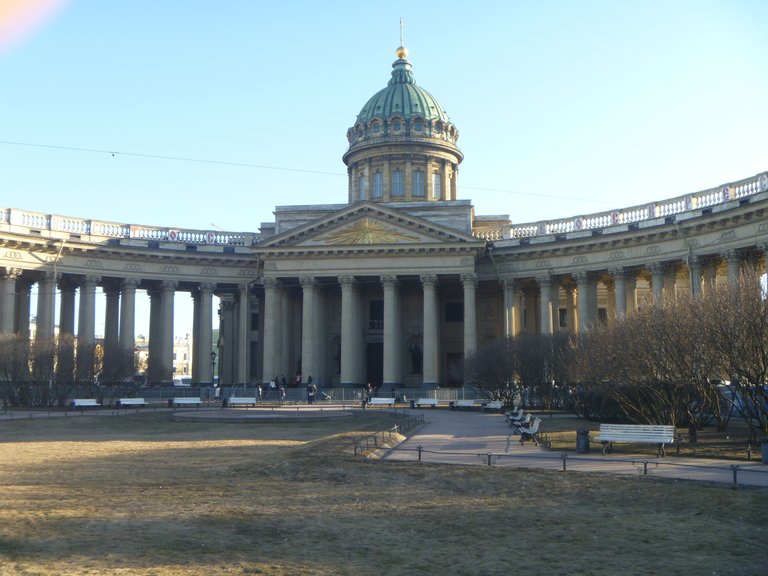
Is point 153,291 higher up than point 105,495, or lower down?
higher up

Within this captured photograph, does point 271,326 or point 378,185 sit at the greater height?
point 378,185

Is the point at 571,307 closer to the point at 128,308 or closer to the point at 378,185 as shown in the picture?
the point at 378,185

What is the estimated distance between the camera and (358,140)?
85562mm

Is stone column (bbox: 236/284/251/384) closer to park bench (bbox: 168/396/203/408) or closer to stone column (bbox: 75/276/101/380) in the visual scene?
park bench (bbox: 168/396/203/408)

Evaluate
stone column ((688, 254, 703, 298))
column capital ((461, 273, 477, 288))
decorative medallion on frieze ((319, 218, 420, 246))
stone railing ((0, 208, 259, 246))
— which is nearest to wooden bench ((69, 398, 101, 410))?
stone railing ((0, 208, 259, 246))

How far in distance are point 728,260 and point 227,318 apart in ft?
145

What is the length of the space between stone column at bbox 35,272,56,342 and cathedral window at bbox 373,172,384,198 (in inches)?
1284

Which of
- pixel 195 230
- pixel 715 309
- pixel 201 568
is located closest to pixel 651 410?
pixel 715 309

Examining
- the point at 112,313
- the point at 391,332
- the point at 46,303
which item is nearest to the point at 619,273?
the point at 391,332

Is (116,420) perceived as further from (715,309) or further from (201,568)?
(201,568)

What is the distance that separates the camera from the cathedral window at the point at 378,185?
8231 centimetres

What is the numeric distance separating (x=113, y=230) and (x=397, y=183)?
92.8ft

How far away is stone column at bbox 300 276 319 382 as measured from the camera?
65625mm

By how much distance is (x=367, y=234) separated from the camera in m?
65.6
